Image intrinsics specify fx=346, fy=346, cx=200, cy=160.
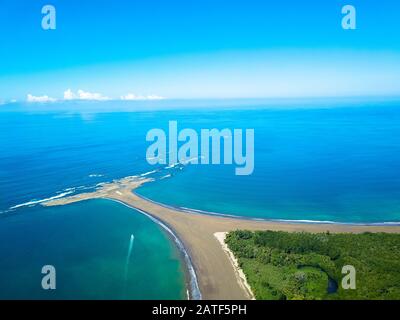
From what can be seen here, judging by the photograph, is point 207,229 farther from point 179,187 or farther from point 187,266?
point 179,187

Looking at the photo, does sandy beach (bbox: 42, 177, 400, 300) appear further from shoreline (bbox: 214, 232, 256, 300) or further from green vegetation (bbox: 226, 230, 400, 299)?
green vegetation (bbox: 226, 230, 400, 299)

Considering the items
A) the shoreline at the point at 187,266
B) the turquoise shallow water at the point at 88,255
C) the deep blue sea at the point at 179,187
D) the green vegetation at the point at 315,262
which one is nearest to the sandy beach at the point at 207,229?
the shoreline at the point at 187,266

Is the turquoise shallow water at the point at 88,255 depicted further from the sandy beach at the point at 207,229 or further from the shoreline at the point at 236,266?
the shoreline at the point at 236,266

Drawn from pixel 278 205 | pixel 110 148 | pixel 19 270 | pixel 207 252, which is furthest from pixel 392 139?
pixel 19 270

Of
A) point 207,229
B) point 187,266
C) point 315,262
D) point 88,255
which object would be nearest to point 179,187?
point 207,229

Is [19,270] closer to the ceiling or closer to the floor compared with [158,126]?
closer to the floor

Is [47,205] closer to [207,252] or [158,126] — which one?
[207,252]
